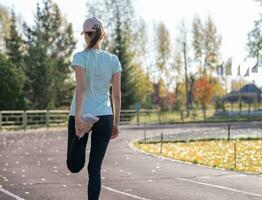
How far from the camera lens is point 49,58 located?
53.9m

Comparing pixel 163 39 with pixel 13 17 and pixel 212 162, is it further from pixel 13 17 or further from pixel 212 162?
pixel 212 162

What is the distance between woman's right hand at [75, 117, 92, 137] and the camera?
17.6 ft

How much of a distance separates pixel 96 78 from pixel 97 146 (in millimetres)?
644

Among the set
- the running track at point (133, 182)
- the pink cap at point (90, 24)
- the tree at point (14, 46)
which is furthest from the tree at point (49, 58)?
the pink cap at point (90, 24)

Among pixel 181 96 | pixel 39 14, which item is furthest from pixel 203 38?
pixel 39 14

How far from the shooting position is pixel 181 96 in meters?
88.4

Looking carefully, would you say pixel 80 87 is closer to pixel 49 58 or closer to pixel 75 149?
pixel 75 149

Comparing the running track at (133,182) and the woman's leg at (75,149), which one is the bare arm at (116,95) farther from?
the running track at (133,182)

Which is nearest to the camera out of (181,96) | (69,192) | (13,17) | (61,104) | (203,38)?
(69,192)

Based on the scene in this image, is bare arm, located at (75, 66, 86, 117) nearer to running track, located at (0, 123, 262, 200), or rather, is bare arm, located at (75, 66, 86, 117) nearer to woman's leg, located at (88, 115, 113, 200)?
woman's leg, located at (88, 115, 113, 200)

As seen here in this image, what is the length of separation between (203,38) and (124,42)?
19388mm

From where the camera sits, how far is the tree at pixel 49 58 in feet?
172

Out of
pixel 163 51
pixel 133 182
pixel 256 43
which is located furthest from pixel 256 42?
pixel 133 182

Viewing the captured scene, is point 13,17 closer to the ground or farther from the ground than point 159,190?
farther from the ground
